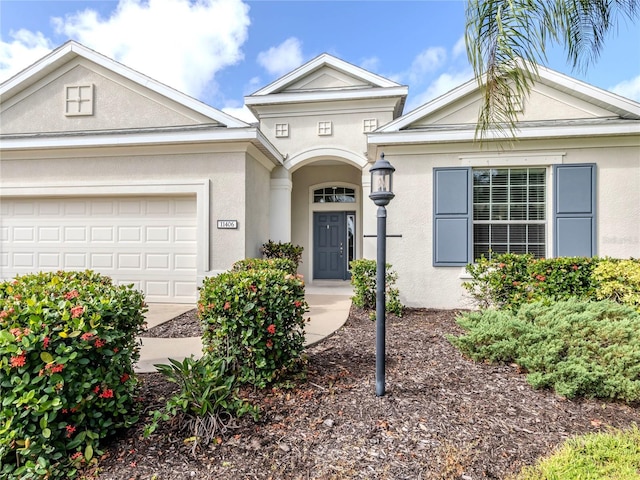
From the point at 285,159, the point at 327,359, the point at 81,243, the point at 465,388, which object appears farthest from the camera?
the point at 285,159

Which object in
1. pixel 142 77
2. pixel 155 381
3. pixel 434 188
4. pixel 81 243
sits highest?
pixel 142 77

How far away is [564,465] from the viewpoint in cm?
205

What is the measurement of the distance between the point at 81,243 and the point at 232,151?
3.96 meters

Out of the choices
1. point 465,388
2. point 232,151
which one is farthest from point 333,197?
point 465,388

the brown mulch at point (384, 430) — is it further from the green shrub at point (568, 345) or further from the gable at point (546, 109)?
the gable at point (546, 109)

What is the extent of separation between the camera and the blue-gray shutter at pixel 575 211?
6098mm

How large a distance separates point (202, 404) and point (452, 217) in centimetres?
548

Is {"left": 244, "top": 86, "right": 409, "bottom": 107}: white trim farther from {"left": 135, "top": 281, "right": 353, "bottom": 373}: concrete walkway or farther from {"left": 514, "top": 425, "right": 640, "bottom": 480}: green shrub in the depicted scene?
{"left": 514, "top": 425, "right": 640, "bottom": 480}: green shrub

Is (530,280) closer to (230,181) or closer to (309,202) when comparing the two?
(230,181)

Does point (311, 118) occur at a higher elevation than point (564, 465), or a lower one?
higher

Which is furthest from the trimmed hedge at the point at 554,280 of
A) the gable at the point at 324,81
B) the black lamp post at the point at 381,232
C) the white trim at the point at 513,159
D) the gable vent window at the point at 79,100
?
the gable vent window at the point at 79,100

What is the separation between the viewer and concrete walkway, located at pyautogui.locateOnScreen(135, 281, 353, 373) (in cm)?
406

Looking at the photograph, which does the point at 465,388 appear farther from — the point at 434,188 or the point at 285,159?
the point at 285,159

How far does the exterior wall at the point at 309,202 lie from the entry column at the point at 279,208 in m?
1.60
